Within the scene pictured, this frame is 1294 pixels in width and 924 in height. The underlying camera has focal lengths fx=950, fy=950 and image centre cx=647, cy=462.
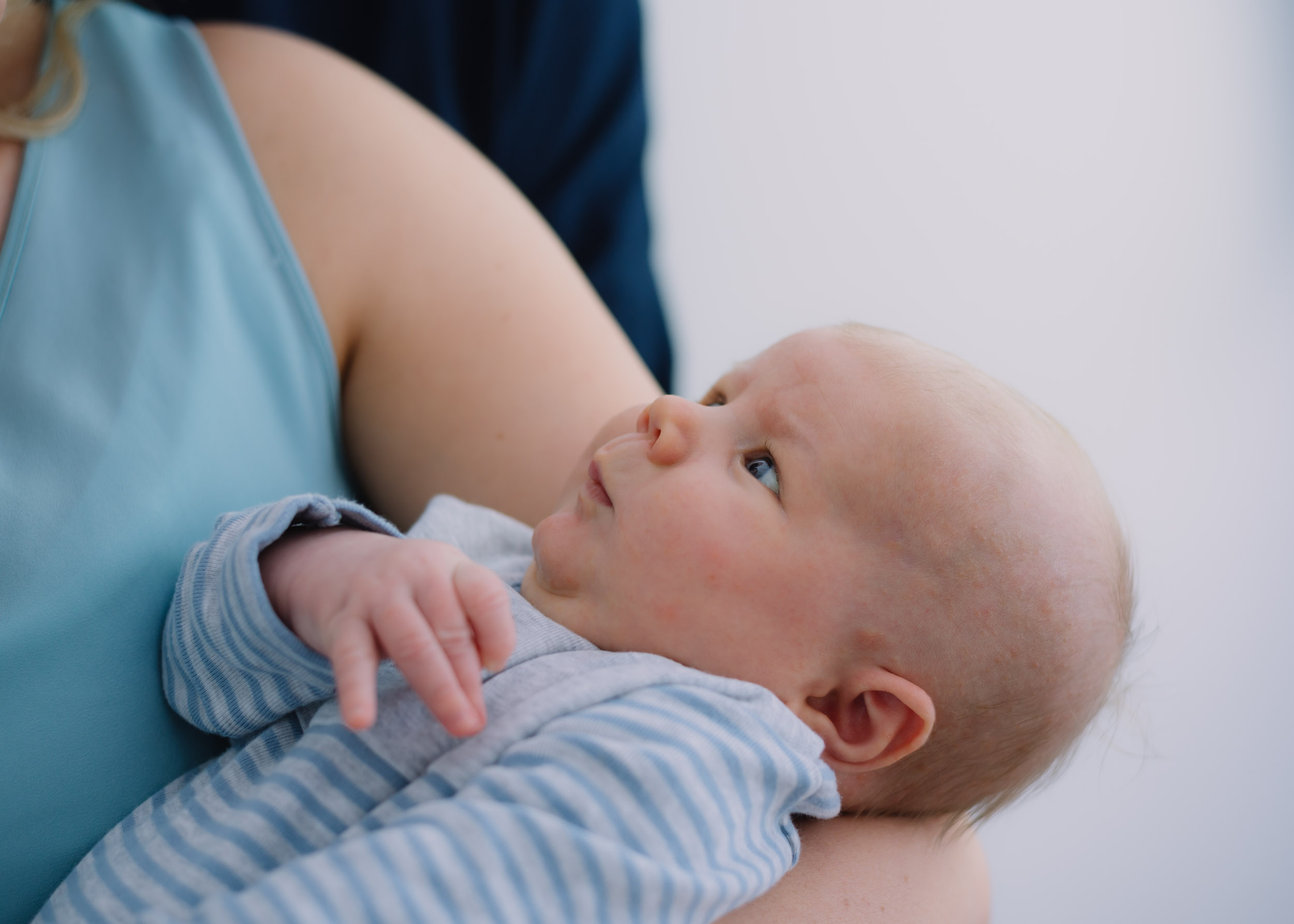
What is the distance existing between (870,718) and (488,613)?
0.33 metres

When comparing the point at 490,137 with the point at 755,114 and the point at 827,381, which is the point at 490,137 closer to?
the point at 755,114

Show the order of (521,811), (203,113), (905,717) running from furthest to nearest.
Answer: (203,113)
(905,717)
(521,811)

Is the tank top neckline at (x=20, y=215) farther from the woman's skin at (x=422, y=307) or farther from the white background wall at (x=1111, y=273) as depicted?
the white background wall at (x=1111, y=273)

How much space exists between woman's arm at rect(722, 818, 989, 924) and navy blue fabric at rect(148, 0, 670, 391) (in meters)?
0.74

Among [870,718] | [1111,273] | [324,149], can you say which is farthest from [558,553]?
[1111,273]

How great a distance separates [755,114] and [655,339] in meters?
0.66

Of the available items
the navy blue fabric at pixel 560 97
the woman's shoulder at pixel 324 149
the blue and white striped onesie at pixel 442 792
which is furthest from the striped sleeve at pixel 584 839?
the navy blue fabric at pixel 560 97

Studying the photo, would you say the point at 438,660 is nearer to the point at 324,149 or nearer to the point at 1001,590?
the point at 1001,590

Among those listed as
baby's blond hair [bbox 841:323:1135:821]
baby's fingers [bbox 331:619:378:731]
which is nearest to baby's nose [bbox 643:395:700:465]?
baby's blond hair [bbox 841:323:1135:821]

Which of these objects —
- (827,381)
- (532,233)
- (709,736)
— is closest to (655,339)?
(532,233)

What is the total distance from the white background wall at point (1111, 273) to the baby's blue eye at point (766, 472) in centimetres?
69

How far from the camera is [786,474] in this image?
2.51 feet

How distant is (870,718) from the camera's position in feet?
2.44

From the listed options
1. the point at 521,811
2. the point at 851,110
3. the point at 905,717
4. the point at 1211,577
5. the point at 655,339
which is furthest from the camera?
the point at 851,110
